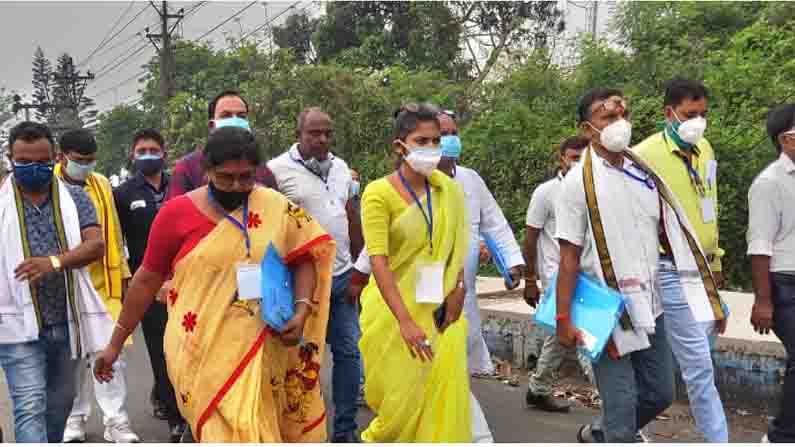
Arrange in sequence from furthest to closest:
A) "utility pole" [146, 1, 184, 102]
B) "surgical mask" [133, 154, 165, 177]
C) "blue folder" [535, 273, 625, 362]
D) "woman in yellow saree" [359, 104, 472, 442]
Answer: "utility pole" [146, 1, 184, 102], "surgical mask" [133, 154, 165, 177], "woman in yellow saree" [359, 104, 472, 442], "blue folder" [535, 273, 625, 362]

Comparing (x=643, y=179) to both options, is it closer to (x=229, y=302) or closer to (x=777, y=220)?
(x=777, y=220)

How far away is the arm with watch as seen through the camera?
Result: 4.50m

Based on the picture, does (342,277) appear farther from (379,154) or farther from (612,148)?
(379,154)

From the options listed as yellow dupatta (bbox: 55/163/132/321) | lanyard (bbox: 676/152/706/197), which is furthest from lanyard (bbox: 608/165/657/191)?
yellow dupatta (bbox: 55/163/132/321)

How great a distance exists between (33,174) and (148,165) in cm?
159

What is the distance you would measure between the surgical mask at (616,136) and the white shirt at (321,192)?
6.52ft

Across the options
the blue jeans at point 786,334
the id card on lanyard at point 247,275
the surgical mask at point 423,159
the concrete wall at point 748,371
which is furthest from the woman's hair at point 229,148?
the concrete wall at point 748,371

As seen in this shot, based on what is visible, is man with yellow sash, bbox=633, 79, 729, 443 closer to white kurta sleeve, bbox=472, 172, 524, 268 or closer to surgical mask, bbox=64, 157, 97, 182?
white kurta sleeve, bbox=472, 172, 524, 268

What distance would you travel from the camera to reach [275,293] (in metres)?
3.75

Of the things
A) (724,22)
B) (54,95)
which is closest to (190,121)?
(724,22)

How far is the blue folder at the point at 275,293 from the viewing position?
372cm

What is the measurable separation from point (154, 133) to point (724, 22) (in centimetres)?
1510

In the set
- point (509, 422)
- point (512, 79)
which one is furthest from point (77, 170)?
point (512, 79)

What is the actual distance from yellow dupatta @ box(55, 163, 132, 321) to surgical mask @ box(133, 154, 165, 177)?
0.73 feet
